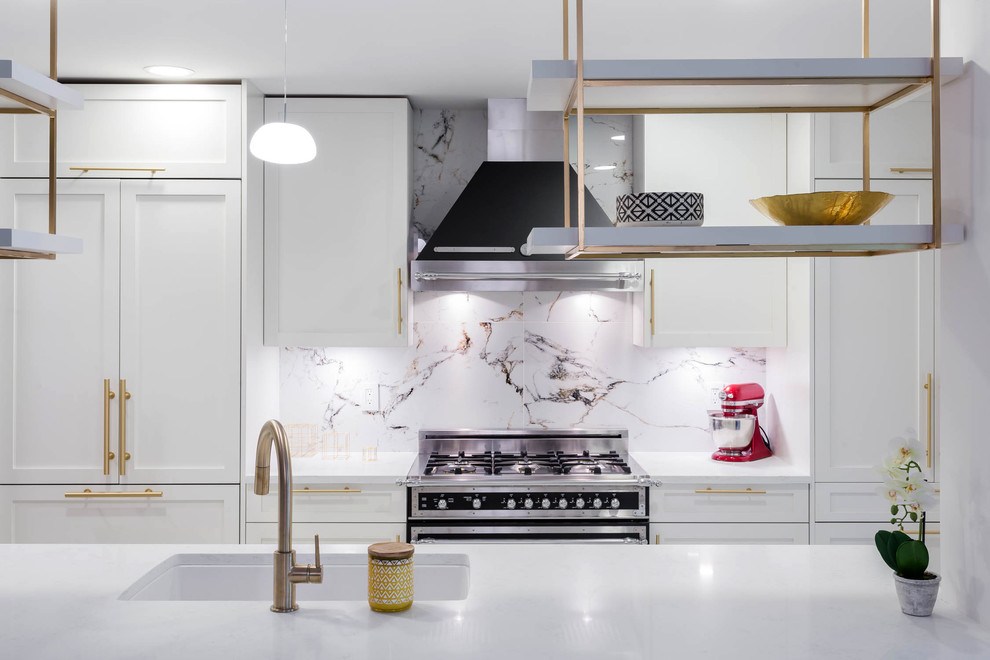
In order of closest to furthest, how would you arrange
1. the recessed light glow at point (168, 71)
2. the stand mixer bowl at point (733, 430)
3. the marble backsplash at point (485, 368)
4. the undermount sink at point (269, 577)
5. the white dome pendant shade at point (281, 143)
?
the undermount sink at point (269, 577) → the white dome pendant shade at point (281, 143) → the recessed light glow at point (168, 71) → the stand mixer bowl at point (733, 430) → the marble backsplash at point (485, 368)

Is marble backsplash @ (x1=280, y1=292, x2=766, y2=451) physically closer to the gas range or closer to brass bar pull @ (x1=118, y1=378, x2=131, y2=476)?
the gas range

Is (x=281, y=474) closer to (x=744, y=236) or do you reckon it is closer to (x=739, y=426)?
(x=744, y=236)

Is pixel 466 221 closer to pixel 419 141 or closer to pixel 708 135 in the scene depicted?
pixel 419 141

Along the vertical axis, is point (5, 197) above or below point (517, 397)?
above

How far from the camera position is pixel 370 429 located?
12.5 feet

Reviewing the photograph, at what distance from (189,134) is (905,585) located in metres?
2.94

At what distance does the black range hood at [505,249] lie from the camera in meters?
3.38

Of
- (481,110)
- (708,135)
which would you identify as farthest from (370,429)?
(708,135)

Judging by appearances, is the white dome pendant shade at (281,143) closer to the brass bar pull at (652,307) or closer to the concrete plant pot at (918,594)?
the brass bar pull at (652,307)

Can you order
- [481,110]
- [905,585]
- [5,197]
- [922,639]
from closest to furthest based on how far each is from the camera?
[922,639], [905,585], [5,197], [481,110]

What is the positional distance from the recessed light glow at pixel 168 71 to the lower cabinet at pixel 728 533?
2588mm

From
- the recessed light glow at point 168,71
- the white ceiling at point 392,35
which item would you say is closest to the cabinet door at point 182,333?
the recessed light glow at point 168,71

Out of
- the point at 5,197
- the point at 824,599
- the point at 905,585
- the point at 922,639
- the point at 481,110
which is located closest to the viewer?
the point at 922,639

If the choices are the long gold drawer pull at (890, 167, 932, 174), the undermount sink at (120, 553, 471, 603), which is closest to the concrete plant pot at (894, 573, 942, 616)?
the undermount sink at (120, 553, 471, 603)
